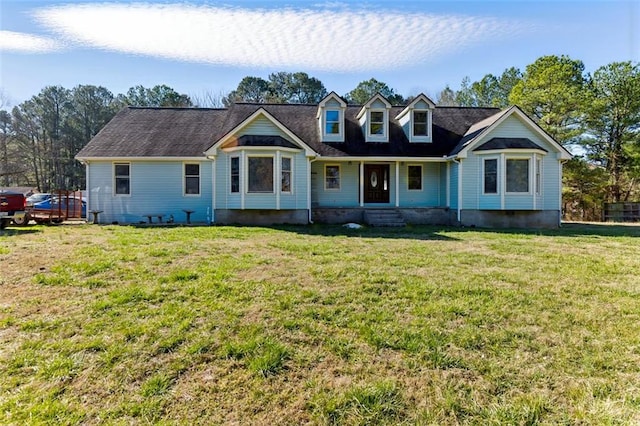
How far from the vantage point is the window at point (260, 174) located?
1400cm

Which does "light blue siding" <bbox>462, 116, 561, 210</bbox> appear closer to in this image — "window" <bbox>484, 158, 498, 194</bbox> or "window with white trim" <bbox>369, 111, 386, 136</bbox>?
"window" <bbox>484, 158, 498, 194</bbox>

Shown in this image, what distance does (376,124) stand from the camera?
56.3ft

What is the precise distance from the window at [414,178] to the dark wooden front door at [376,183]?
1.05 m

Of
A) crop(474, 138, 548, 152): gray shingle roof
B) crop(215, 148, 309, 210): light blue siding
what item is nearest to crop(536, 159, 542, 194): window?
crop(474, 138, 548, 152): gray shingle roof

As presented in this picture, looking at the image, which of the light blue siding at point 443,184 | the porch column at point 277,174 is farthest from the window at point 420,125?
the porch column at point 277,174

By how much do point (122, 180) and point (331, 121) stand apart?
32.1 ft

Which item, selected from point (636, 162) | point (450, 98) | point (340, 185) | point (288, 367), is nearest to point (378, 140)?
point (340, 185)

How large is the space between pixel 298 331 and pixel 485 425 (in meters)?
2.06

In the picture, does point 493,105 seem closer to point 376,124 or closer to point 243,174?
point 376,124

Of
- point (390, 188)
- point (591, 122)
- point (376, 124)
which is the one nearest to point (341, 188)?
point (390, 188)

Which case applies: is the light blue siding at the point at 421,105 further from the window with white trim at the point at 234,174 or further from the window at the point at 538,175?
the window with white trim at the point at 234,174

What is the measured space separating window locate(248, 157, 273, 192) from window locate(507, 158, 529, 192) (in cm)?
966

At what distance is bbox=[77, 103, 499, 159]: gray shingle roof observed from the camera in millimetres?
16016

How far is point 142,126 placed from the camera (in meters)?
17.6
